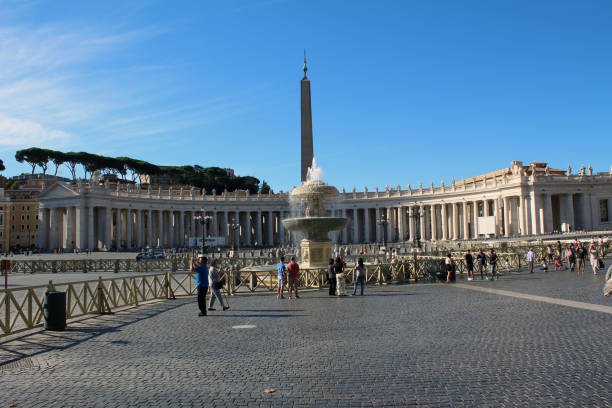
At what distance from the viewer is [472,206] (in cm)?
8150

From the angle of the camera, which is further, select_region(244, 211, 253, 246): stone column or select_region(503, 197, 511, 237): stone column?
select_region(244, 211, 253, 246): stone column

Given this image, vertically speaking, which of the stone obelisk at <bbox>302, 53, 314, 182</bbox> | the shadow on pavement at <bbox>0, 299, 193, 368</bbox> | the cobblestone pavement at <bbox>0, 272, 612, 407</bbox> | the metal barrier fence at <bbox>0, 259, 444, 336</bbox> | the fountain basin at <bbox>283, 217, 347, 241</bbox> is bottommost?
the shadow on pavement at <bbox>0, 299, 193, 368</bbox>

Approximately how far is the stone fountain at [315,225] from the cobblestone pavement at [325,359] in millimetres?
9892

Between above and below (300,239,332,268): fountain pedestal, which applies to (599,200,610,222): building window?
above

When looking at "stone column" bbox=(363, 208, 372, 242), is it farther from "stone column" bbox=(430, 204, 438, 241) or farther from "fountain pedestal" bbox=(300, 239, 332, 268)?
"fountain pedestal" bbox=(300, 239, 332, 268)

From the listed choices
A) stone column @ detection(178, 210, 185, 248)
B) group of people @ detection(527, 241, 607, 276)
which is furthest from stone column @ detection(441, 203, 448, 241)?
group of people @ detection(527, 241, 607, 276)

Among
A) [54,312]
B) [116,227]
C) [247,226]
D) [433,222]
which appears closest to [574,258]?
[54,312]

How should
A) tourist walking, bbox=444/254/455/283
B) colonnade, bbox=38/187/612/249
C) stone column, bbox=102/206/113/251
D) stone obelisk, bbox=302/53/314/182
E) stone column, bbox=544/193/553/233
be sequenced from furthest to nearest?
stone column, bbox=102/206/113/251 → colonnade, bbox=38/187/612/249 → stone column, bbox=544/193/553/233 → stone obelisk, bbox=302/53/314/182 → tourist walking, bbox=444/254/455/283

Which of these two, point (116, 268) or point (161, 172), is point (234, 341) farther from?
point (161, 172)

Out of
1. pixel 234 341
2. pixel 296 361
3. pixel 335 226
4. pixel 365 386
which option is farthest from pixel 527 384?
pixel 335 226

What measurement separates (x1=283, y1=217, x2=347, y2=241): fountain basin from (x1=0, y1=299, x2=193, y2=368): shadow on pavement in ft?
31.7

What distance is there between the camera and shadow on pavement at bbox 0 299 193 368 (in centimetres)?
998

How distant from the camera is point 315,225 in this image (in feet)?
79.9

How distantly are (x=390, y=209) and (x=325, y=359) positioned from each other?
266ft
